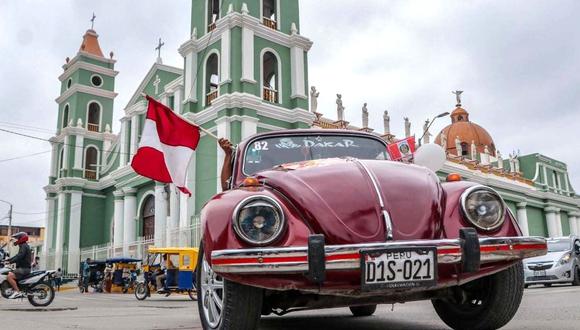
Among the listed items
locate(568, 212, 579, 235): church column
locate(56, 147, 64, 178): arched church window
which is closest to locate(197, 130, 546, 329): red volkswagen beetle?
locate(56, 147, 64, 178): arched church window

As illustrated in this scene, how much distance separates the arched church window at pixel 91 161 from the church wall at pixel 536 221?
32302mm

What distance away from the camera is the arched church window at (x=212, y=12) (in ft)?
77.3

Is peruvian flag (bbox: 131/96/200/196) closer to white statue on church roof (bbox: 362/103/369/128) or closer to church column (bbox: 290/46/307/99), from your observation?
church column (bbox: 290/46/307/99)

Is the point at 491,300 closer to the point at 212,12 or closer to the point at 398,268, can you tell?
the point at 398,268

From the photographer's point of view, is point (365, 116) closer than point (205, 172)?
No

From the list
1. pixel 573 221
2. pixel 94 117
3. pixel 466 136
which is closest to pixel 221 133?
pixel 94 117

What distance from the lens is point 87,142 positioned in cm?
3269

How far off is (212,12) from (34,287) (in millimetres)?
17382

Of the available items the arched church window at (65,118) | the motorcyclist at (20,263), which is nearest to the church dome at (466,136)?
the arched church window at (65,118)

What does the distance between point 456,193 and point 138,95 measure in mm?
29200

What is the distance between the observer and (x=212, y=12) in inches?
942

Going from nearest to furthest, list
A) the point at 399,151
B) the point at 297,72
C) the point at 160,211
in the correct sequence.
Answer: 1. the point at 399,151
2. the point at 297,72
3. the point at 160,211

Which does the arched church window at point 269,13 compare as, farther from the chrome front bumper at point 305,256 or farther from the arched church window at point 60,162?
the chrome front bumper at point 305,256

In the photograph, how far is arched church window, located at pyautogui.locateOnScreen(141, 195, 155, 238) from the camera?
27.2m
